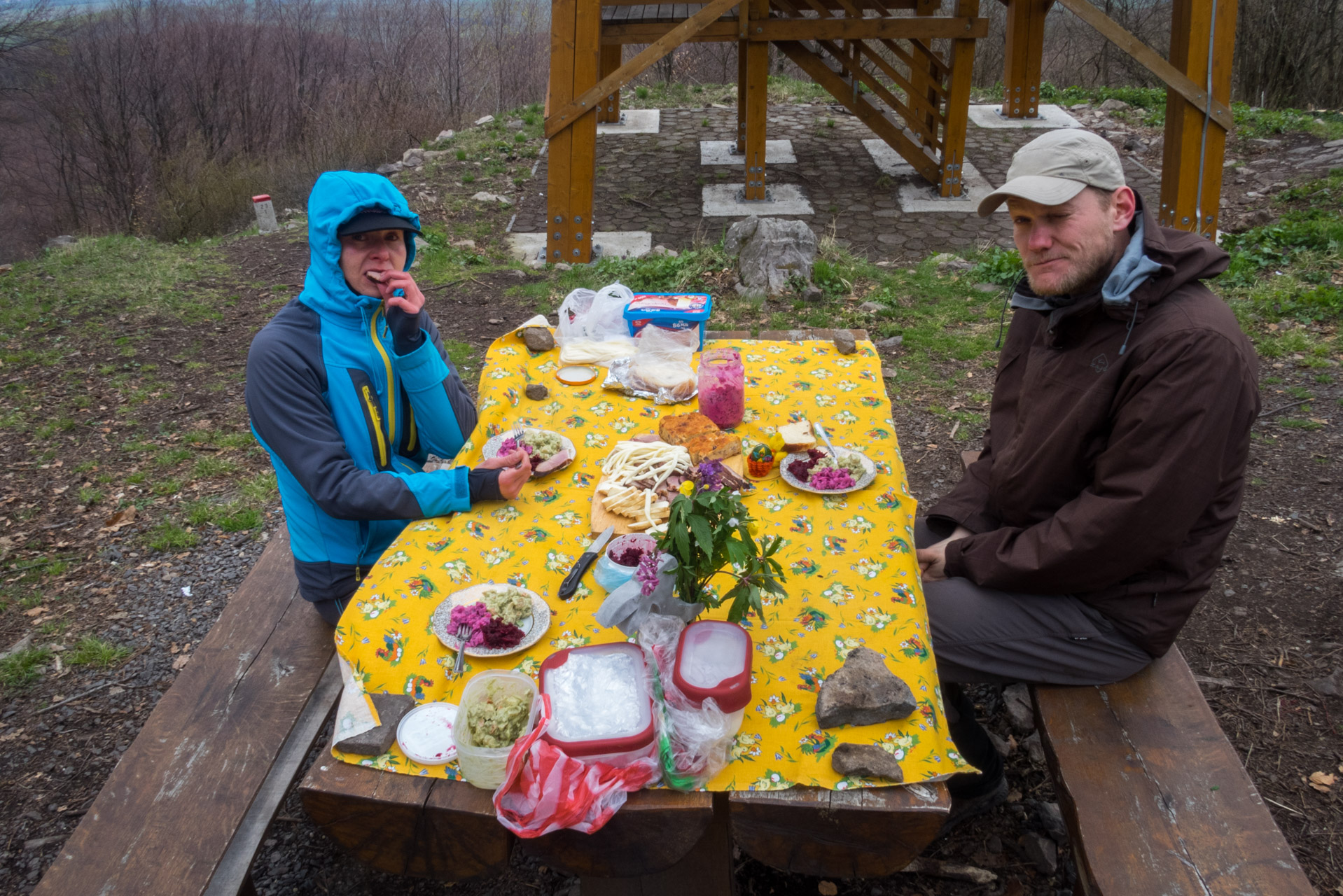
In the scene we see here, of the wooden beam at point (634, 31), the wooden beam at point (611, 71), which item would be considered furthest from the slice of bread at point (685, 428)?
the wooden beam at point (634, 31)

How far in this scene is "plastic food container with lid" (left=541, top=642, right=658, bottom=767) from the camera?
5.47 feet

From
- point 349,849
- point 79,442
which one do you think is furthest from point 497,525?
point 79,442

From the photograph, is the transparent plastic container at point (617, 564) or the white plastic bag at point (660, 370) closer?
the transparent plastic container at point (617, 564)

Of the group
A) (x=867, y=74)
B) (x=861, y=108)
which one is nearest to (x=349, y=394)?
(x=861, y=108)

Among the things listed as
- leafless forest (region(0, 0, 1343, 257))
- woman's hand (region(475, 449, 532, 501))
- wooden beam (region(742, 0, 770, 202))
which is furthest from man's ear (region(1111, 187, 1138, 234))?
leafless forest (region(0, 0, 1343, 257))

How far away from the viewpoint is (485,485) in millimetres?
2539

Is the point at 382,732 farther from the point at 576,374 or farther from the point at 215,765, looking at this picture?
the point at 576,374

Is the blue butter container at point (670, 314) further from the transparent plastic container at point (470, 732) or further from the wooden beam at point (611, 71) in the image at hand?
the wooden beam at point (611, 71)

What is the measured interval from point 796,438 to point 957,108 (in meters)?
6.50

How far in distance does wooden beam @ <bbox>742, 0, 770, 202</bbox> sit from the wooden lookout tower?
13 mm

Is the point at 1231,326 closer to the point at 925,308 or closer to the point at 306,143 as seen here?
the point at 925,308

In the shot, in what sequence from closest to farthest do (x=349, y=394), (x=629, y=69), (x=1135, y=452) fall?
1. (x=1135, y=452)
2. (x=349, y=394)
3. (x=629, y=69)

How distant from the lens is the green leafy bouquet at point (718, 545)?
188 centimetres

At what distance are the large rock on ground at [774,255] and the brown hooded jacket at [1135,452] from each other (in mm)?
3897
